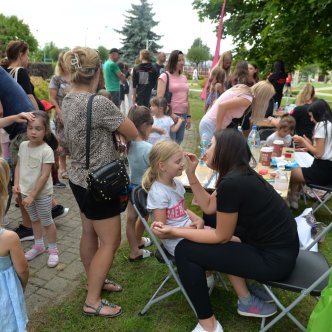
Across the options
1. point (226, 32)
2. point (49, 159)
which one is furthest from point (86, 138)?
point (226, 32)

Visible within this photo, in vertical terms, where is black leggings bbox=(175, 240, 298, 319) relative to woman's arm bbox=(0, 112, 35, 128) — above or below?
below

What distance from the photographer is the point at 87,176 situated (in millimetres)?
2223

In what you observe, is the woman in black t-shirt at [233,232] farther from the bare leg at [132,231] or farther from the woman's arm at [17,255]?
the bare leg at [132,231]

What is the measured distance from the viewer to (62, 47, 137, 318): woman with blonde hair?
7.00 feet

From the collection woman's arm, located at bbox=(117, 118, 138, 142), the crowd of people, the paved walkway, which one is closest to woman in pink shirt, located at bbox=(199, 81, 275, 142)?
the crowd of people

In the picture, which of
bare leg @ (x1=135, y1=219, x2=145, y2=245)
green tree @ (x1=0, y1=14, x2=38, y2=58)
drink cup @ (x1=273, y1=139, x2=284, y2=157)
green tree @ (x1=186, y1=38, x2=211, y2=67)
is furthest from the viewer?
green tree @ (x1=186, y1=38, x2=211, y2=67)

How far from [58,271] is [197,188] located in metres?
1.51

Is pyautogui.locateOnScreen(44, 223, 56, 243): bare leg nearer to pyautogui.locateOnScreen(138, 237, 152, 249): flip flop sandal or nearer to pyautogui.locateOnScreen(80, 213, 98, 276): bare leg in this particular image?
pyautogui.locateOnScreen(80, 213, 98, 276): bare leg

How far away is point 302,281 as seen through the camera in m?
2.17

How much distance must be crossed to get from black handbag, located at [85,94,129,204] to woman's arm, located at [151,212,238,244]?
0.36 metres

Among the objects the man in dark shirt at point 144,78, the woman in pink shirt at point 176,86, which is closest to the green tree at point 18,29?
the man in dark shirt at point 144,78

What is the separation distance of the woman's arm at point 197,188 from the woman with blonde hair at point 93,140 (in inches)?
20.8

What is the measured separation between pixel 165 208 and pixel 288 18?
761 cm

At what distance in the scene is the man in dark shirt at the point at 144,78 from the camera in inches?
299
